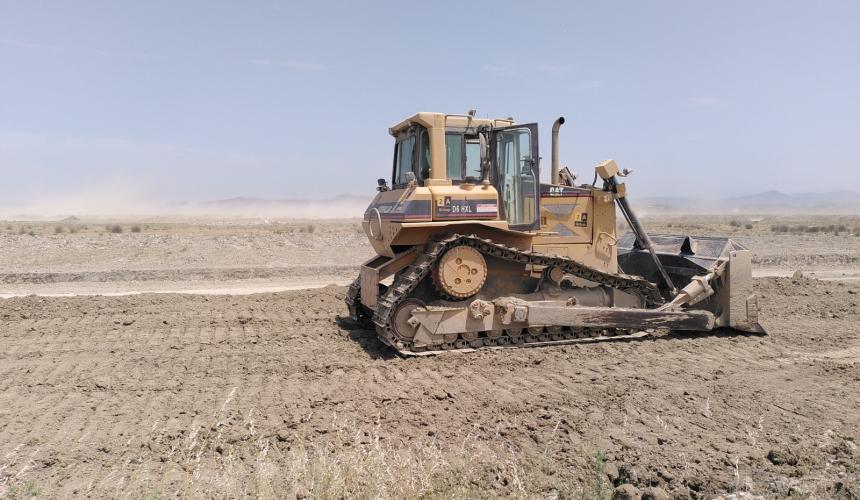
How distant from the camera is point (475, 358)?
861 centimetres

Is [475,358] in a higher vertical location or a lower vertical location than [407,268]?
lower

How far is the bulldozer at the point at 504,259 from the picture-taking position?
8.97 m

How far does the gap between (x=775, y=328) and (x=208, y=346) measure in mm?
8783

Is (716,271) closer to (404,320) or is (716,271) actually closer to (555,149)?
(555,149)

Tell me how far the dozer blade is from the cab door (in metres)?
2.95

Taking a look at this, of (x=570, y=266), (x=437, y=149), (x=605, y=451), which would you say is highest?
(x=437, y=149)

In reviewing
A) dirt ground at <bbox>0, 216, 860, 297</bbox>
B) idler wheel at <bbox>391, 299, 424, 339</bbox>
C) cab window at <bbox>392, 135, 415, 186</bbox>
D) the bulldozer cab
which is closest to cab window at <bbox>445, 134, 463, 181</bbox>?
the bulldozer cab

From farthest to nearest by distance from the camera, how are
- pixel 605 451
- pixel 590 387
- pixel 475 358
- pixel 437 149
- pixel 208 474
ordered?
1. pixel 437 149
2. pixel 475 358
3. pixel 590 387
4. pixel 605 451
5. pixel 208 474

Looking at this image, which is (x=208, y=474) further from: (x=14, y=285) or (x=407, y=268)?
(x=14, y=285)

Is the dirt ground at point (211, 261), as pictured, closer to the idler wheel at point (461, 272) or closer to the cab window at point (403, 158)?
the cab window at point (403, 158)

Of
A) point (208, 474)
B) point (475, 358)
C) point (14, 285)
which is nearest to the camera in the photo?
point (208, 474)

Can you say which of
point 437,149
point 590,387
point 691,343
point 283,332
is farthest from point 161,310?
point 691,343

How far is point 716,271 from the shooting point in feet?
33.7

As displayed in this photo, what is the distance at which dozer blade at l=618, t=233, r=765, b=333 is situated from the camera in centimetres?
1021
